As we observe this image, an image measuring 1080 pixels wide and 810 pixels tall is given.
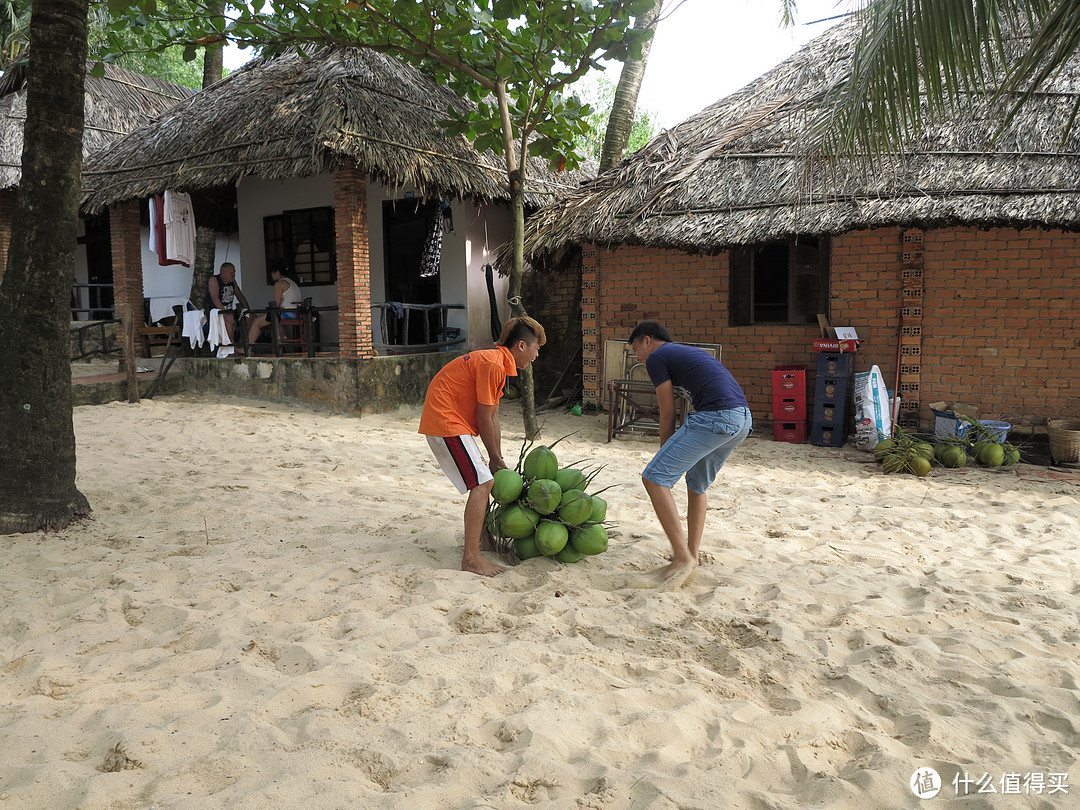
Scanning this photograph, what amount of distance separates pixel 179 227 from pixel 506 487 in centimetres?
887

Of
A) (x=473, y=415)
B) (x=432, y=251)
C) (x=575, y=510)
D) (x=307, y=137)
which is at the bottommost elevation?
(x=575, y=510)

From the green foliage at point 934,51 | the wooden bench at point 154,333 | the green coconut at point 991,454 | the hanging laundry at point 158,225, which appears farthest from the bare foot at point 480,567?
the hanging laundry at point 158,225

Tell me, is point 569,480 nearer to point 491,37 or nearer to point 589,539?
point 589,539

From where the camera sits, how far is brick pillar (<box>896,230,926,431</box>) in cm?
802

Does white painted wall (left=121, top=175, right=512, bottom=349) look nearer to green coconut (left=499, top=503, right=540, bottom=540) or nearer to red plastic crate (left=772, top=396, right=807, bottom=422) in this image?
red plastic crate (left=772, top=396, right=807, bottom=422)

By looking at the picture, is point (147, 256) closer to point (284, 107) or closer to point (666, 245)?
point (284, 107)

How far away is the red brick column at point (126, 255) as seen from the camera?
424 inches

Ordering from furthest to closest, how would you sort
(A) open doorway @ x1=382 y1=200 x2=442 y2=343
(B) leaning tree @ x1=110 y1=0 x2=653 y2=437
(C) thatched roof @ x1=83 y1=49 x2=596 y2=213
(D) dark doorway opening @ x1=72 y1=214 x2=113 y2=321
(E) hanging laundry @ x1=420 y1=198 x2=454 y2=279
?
1. (D) dark doorway opening @ x1=72 y1=214 x2=113 y2=321
2. (A) open doorway @ x1=382 y1=200 x2=442 y2=343
3. (E) hanging laundry @ x1=420 y1=198 x2=454 y2=279
4. (C) thatched roof @ x1=83 y1=49 x2=596 y2=213
5. (B) leaning tree @ x1=110 y1=0 x2=653 y2=437

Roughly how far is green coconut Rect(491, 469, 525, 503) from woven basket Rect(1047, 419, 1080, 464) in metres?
5.97

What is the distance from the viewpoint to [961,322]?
7.96 metres

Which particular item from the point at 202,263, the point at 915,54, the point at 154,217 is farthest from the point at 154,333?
the point at 915,54

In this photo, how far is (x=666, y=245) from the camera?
8.69 m

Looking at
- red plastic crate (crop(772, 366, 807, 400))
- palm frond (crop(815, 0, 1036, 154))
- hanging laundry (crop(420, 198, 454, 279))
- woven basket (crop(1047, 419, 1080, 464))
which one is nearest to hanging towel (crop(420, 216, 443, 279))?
hanging laundry (crop(420, 198, 454, 279))

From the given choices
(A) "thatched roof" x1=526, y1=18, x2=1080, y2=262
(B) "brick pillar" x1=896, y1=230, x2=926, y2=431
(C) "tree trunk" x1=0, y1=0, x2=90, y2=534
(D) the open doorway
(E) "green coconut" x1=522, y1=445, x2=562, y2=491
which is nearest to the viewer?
(E) "green coconut" x1=522, y1=445, x2=562, y2=491
